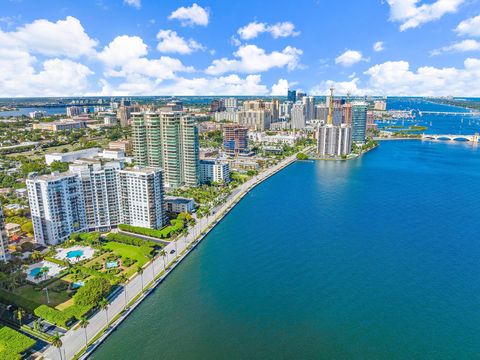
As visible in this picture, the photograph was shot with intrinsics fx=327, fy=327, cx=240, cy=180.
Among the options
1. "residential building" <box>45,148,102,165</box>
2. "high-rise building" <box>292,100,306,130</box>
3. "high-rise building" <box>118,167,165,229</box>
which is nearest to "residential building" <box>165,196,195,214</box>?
"high-rise building" <box>118,167,165,229</box>

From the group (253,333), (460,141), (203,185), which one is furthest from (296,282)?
(460,141)

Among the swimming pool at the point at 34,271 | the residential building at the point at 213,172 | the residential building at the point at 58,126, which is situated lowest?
the swimming pool at the point at 34,271

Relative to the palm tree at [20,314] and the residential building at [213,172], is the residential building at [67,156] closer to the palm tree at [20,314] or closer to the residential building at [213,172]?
the residential building at [213,172]

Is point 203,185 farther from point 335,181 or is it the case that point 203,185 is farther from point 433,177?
point 433,177

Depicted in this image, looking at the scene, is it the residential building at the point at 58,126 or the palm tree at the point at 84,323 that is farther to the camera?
the residential building at the point at 58,126

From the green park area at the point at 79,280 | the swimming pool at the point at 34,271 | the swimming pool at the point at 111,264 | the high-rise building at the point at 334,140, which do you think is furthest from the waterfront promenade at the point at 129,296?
the high-rise building at the point at 334,140

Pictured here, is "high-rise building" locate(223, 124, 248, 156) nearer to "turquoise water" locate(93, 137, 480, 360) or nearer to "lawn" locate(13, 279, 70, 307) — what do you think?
"turquoise water" locate(93, 137, 480, 360)

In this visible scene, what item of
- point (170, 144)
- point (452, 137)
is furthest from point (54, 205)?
point (452, 137)
